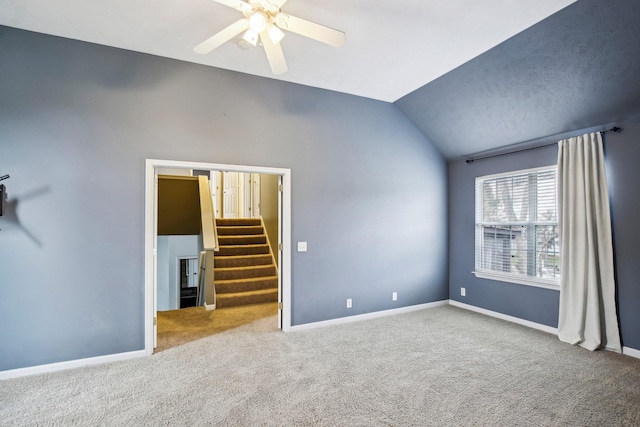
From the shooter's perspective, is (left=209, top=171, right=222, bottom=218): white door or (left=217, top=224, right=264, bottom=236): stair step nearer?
(left=217, top=224, right=264, bottom=236): stair step

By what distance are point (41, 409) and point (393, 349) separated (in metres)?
2.99

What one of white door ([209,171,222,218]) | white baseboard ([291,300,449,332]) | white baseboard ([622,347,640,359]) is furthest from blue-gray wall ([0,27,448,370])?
white door ([209,171,222,218])

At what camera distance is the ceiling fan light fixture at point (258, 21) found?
200cm

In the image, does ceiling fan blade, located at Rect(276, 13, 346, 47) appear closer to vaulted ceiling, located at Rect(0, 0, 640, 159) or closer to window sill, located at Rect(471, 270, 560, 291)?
vaulted ceiling, located at Rect(0, 0, 640, 159)

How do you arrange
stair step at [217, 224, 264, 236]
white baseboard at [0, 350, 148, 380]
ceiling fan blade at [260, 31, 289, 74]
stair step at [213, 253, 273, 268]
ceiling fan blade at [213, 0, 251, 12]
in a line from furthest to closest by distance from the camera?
stair step at [217, 224, 264, 236]
stair step at [213, 253, 273, 268]
white baseboard at [0, 350, 148, 380]
ceiling fan blade at [260, 31, 289, 74]
ceiling fan blade at [213, 0, 251, 12]

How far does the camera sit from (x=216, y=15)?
270 cm

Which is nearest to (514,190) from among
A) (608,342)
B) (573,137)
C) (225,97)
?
(573,137)

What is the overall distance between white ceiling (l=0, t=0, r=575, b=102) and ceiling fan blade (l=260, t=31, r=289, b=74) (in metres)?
0.53

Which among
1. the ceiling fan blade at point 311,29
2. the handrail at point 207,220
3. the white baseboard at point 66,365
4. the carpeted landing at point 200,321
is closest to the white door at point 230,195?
the handrail at point 207,220

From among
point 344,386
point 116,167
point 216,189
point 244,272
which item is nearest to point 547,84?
point 344,386

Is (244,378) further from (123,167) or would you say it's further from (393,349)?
(123,167)

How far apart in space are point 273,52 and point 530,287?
4.06 m

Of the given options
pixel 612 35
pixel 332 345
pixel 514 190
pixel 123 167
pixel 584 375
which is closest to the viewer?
pixel 612 35

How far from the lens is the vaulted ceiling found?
2.58 meters
